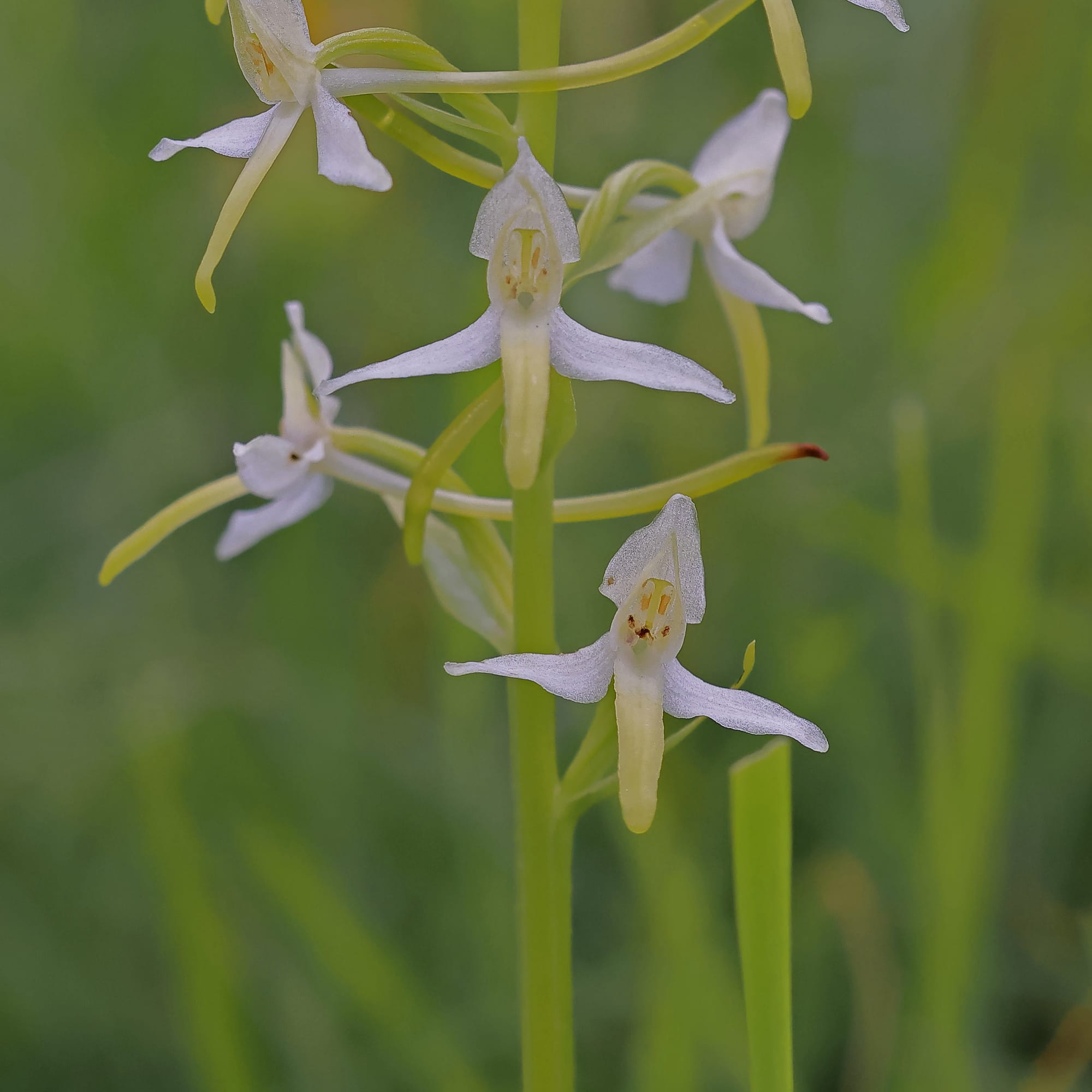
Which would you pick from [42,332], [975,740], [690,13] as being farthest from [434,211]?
[975,740]

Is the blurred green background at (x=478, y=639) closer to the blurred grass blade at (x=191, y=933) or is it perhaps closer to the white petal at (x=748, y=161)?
the blurred grass blade at (x=191, y=933)

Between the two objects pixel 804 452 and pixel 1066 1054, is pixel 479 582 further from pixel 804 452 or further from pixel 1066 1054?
pixel 1066 1054

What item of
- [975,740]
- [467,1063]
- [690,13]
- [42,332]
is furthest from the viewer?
[690,13]

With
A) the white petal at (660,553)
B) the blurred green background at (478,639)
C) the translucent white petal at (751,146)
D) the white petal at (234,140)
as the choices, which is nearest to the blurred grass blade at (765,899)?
the white petal at (660,553)

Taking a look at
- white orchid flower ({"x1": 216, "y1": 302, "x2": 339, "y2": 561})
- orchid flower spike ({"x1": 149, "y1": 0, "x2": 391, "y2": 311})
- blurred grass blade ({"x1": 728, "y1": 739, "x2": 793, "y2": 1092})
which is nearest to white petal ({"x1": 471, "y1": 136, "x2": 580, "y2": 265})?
orchid flower spike ({"x1": 149, "y1": 0, "x2": 391, "y2": 311})

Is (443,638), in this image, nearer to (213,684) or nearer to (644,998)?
(213,684)

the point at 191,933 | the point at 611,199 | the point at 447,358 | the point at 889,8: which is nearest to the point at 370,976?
the point at 191,933
